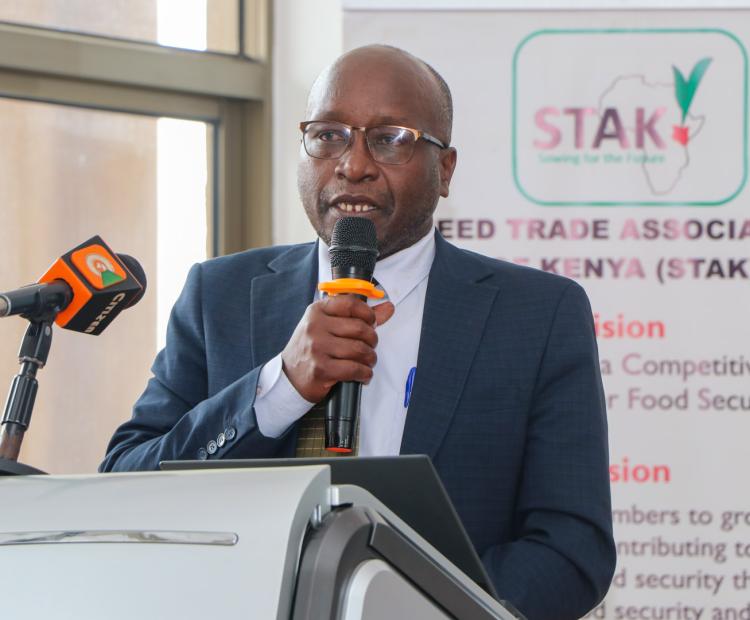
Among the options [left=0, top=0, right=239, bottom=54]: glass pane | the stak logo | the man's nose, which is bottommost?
the man's nose

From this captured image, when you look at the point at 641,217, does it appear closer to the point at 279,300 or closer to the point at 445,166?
the point at 445,166

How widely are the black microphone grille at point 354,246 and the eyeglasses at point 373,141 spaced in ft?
0.68

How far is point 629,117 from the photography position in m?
3.71

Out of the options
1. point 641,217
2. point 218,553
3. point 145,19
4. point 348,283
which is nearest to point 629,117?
point 641,217

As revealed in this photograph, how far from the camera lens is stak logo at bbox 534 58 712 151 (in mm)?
3682

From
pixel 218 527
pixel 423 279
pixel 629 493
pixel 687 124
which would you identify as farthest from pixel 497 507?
pixel 687 124

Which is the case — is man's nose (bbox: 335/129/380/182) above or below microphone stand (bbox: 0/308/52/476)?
above

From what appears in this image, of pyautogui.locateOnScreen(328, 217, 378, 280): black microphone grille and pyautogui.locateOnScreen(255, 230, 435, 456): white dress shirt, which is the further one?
pyautogui.locateOnScreen(255, 230, 435, 456): white dress shirt

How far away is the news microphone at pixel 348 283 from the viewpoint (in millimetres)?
1533

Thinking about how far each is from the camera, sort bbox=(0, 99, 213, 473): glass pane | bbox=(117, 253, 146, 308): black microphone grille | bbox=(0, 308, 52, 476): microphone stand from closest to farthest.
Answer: bbox=(0, 308, 52, 476): microphone stand < bbox=(117, 253, 146, 308): black microphone grille < bbox=(0, 99, 213, 473): glass pane

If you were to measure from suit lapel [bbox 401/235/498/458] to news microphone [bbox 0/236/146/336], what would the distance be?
2.02 ft

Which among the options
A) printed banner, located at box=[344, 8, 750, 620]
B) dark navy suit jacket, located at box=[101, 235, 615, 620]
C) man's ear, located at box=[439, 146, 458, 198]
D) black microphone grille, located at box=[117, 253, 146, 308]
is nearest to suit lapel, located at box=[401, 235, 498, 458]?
dark navy suit jacket, located at box=[101, 235, 615, 620]

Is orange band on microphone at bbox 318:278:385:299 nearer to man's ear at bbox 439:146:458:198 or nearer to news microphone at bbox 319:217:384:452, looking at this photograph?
news microphone at bbox 319:217:384:452

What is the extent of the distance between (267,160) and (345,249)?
2993 mm
